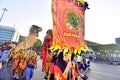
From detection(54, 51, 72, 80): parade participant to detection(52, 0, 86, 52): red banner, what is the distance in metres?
0.26

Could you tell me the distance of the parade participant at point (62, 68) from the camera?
2.58m

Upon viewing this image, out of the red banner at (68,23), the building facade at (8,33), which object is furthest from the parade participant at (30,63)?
the building facade at (8,33)

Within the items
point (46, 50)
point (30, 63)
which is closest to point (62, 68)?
point (46, 50)

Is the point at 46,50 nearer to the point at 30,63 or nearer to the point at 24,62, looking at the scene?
the point at 30,63

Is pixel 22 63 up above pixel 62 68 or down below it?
below

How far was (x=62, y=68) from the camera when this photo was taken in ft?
8.68

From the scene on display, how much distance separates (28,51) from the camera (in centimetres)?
547

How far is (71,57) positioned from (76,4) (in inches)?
31.5

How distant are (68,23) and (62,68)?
2.27ft

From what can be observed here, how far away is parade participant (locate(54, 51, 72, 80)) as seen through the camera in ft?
8.47

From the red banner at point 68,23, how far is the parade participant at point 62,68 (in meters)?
0.26

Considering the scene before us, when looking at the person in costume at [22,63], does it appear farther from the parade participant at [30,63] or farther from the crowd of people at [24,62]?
the parade participant at [30,63]

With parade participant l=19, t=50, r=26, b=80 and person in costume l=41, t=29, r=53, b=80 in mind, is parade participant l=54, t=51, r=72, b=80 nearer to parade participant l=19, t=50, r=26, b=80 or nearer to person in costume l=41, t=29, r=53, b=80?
person in costume l=41, t=29, r=53, b=80

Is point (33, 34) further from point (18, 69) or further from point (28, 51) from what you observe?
point (18, 69)
